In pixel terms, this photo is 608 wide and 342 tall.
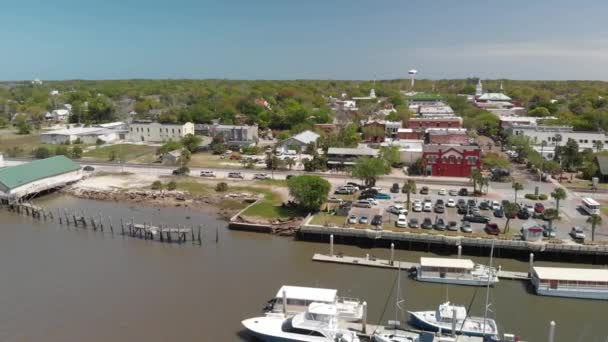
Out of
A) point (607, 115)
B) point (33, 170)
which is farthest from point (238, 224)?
point (607, 115)

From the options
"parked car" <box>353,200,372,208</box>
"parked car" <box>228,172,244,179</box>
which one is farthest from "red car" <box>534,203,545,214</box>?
"parked car" <box>228,172,244,179</box>

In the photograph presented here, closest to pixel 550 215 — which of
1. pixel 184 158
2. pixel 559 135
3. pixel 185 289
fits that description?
pixel 185 289

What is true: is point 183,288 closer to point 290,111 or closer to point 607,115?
point 290,111

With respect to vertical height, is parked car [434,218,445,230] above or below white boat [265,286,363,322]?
above

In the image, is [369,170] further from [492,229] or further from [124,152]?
[124,152]

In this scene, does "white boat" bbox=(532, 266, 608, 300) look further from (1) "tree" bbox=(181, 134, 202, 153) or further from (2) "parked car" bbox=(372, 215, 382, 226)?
(1) "tree" bbox=(181, 134, 202, 153)
